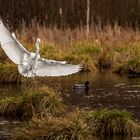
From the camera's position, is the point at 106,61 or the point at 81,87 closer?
the point at 81,87

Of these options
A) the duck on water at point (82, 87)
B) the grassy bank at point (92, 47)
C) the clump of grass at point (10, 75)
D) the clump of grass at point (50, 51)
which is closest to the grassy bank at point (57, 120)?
the duck on water at point (82, 87)

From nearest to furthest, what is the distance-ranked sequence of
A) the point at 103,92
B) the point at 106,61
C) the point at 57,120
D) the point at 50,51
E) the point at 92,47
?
the point at 57,120 < the point at 103,92 < the point at 106,61 < the point at 50,51 < the point at 92,47

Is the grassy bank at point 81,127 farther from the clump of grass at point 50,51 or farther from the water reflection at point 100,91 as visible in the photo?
the clump of grass at point 50,51

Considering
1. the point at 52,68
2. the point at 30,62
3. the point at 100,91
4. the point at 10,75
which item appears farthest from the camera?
the point at 10,75

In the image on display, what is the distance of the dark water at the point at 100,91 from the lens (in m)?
15.9

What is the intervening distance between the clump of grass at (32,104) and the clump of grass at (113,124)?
67.1 inches

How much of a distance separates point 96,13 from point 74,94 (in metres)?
Answer: 20.8

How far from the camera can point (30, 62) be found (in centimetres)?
1409

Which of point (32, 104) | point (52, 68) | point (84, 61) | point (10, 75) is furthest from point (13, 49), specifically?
point (84, 61)

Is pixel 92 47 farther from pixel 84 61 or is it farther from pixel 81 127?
pixel 81 127

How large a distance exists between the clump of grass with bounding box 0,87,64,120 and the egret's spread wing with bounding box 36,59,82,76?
47cm

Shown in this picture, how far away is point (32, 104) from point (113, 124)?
243 centimetres

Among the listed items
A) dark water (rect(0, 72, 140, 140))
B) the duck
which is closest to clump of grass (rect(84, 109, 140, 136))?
dark water (rect(0, 72, 140, 140))

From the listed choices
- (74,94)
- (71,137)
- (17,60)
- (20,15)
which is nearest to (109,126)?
(71,137)
